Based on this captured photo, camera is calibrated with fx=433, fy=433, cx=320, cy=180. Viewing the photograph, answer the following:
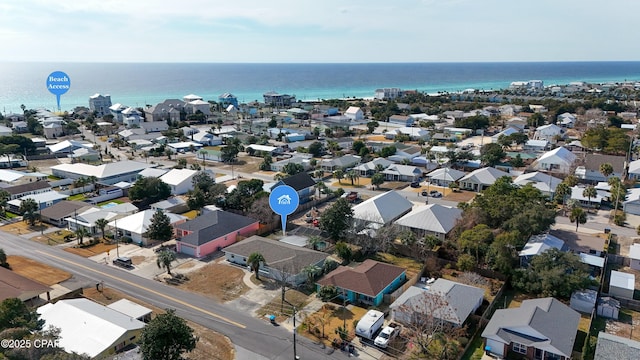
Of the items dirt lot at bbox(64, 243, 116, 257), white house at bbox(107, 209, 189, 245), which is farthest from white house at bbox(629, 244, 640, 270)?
dirt lot at bbox(64, 243, 116, 257)

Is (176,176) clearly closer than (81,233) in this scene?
No

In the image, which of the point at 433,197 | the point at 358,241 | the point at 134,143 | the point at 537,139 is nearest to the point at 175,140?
the point at 134,143

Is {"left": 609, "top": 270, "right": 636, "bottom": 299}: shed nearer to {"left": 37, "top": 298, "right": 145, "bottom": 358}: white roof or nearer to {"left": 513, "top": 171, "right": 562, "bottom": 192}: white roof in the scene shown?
{"left": 513, "top": 171, "right": 562, "bottom": 192}: white roof

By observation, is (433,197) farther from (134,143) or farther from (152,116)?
(152,116)

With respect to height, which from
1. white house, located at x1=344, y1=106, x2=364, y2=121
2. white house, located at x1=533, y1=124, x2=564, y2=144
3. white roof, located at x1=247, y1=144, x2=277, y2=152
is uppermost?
white house, located at x1=344, y1=106, x2=364, y2=121

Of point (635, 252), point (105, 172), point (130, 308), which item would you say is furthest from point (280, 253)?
point (105, 172)

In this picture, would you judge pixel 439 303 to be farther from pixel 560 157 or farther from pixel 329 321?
pixel 560 157

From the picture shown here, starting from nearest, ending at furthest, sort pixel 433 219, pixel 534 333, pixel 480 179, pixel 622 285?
pixel 534 333 → pixel 622 285 → pixel 433 219 → pixel 480 179

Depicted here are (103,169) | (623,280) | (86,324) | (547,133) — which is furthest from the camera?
(547,133)
